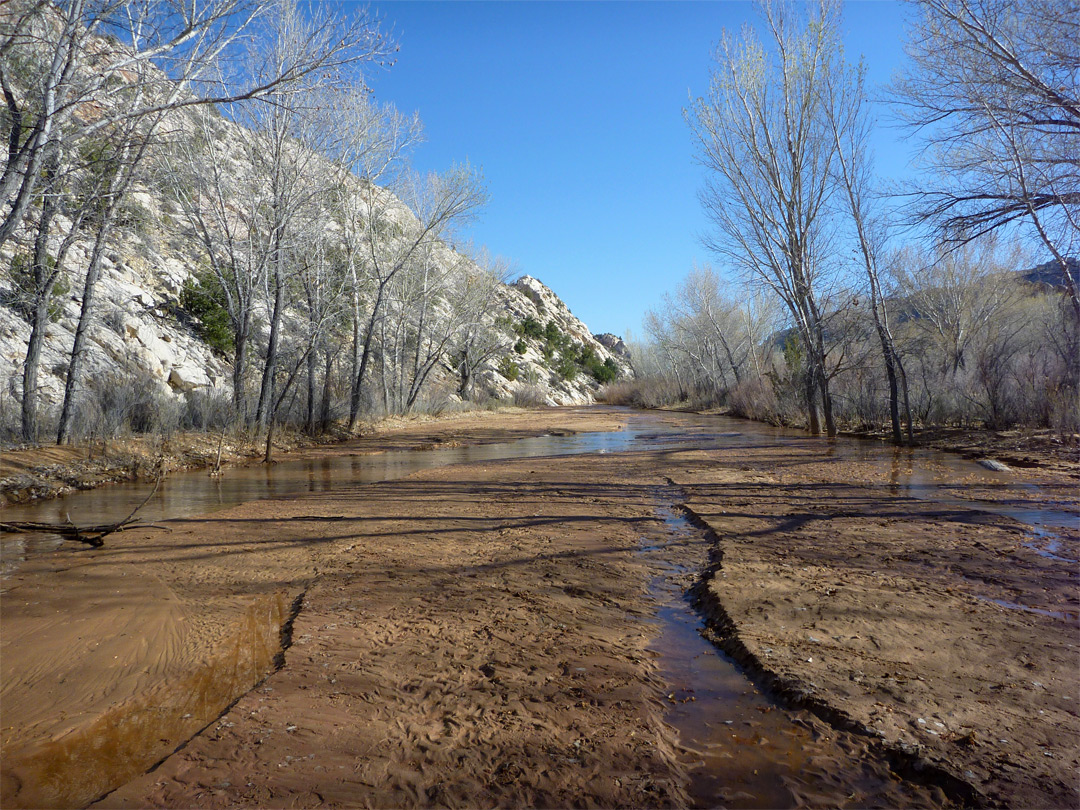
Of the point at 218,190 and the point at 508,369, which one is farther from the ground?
the point at 218,190

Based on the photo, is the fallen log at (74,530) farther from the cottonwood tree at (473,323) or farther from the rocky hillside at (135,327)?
the cottonwood tree at (473,323)

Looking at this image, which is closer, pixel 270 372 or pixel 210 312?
pixel 270 372

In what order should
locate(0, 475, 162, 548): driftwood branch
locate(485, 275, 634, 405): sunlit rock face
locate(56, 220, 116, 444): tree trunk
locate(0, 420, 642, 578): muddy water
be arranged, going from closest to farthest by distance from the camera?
locate(0, 475, 162, 548): driftwood branch < locate(0, 420, 642, 578): muddy water < locate(56, 220, 116, 444): tree trunk < locate(485, 275, 634, 405): sunlit rock face

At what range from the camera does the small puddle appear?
2209 millimetres

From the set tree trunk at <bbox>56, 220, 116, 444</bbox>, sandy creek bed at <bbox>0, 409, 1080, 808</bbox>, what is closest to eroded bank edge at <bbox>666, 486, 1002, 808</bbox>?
sandy creek bed at <bbox>0, 409, 1080, 808</bbox>

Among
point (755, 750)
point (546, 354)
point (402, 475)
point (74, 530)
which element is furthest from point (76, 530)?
point (546, 354)

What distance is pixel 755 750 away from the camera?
2508mm

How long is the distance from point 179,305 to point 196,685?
1014 inches

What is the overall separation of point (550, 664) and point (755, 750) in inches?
43.8

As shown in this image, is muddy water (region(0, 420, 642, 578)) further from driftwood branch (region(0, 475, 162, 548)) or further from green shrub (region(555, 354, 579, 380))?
green shrub (region(555, 354, 579, 380))

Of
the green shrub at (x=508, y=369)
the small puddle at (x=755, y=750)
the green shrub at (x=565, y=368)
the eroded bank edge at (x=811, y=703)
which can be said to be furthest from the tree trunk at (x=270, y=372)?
the green shrub at (x=565, y=368)

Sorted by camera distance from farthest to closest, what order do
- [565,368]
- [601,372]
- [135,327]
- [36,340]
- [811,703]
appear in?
[601,372]
[565,368]
[135,327]
[36,340]
[811,703]

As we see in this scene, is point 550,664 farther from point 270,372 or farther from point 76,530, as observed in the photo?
point 270,372

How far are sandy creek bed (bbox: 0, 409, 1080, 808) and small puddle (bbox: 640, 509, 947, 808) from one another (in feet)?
0.04
